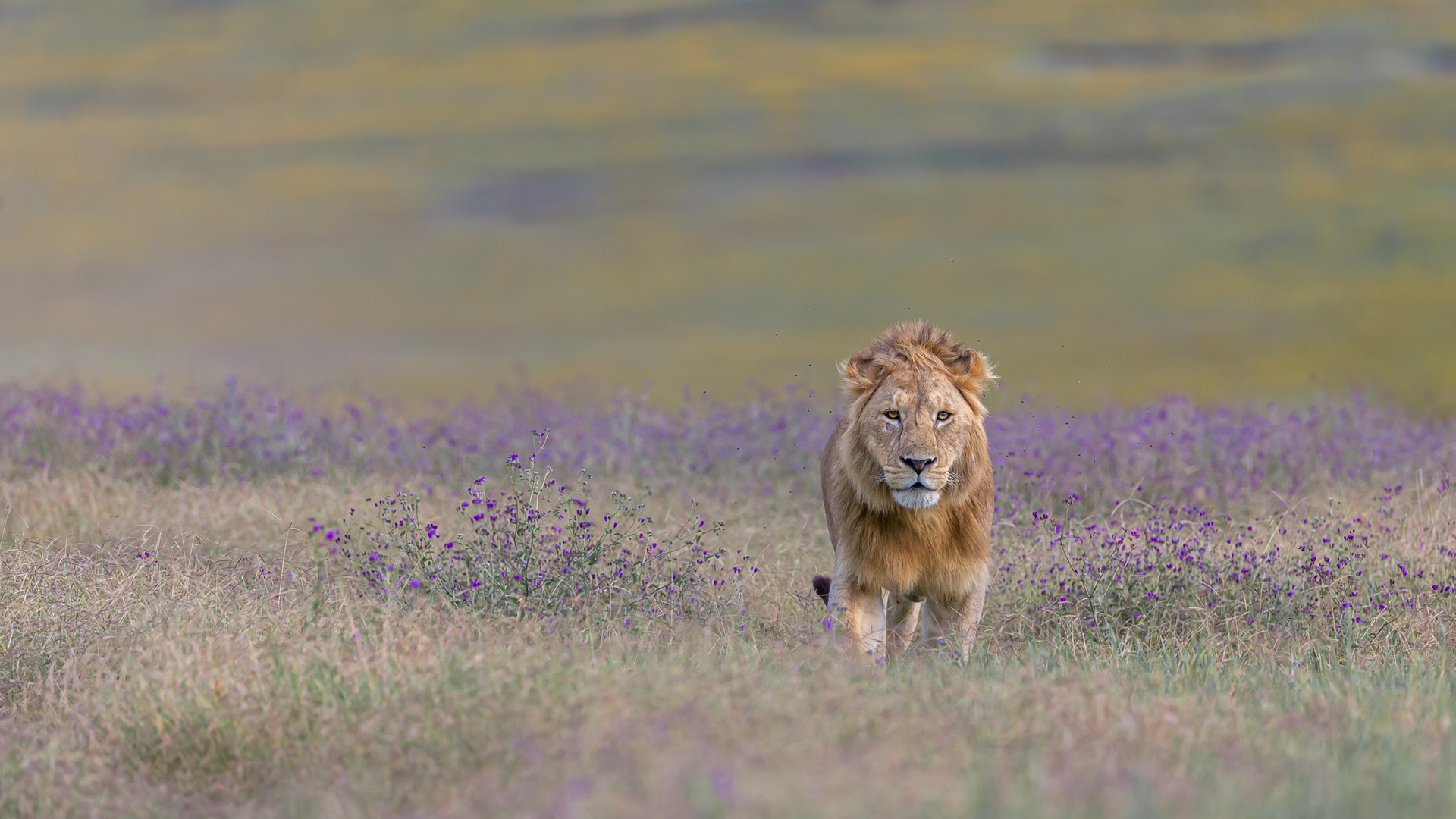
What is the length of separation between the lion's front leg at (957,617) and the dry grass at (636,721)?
252mm

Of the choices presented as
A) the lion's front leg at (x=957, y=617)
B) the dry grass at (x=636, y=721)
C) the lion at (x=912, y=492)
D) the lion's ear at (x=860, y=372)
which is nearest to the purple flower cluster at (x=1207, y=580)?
the dry grass at (x=636, y=721)

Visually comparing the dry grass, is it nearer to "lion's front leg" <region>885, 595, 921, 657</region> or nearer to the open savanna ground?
the open savanna ground

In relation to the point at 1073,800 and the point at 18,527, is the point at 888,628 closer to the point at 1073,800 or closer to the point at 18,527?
the point at 1073,800

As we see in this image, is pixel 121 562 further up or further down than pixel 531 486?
further down

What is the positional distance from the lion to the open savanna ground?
33cm

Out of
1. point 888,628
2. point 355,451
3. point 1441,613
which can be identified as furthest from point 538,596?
point 355,451

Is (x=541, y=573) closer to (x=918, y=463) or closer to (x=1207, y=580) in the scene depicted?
(x=918, y=463)

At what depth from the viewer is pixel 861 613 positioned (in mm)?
7332

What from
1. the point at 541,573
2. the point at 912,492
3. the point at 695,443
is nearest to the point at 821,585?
the point at 912,492

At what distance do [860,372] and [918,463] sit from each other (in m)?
0.73

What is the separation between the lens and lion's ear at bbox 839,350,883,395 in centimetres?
728

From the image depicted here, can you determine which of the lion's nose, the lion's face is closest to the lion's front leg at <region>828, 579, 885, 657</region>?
the lion's face

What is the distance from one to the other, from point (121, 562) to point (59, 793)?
12.9 feet

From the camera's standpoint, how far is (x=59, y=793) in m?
5.23
